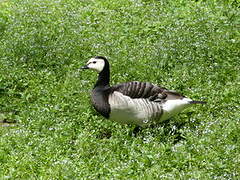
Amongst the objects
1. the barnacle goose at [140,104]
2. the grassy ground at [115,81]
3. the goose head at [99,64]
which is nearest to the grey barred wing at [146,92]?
the barnacle goose at [140,104]

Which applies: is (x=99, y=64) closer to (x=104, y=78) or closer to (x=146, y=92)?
(x=104, y=78)

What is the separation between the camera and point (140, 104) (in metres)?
8.33

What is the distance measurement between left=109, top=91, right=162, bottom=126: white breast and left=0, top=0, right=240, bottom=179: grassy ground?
0.70 ft

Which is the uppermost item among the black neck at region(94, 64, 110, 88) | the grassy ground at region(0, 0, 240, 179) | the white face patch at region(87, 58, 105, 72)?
the white face patch at region(87, 58, 105, 72)

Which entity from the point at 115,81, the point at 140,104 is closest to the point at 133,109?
the point at 140,104

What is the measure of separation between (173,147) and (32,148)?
2.11m

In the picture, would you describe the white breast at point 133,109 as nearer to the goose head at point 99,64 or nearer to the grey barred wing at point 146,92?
the grey barred wing at point 146,92

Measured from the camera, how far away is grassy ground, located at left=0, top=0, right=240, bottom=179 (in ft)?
22.8

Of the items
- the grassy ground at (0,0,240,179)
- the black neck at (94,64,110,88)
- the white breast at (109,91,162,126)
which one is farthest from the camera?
the black neck at (94,64,110,88)

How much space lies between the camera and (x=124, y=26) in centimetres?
1388

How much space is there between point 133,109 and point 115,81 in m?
2.30

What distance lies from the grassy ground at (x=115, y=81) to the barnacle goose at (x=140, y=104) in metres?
0.24

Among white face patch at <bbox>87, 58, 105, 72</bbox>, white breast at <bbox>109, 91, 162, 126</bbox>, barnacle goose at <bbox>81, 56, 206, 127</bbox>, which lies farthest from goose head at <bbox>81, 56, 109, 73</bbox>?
white breast at <bbox>109, 91, 162, 126</bbox>

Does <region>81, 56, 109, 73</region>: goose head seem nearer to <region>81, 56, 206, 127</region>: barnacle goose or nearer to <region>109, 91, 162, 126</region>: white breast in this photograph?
<region>81, 56, 206, 127</region>: barnacle goose
